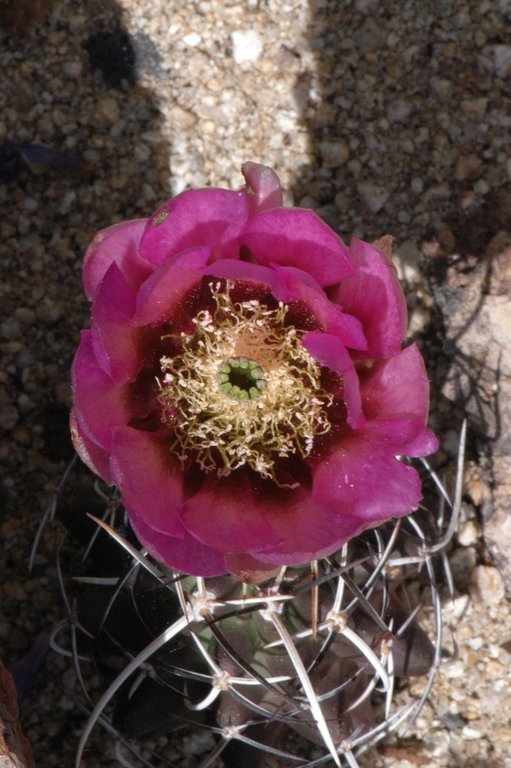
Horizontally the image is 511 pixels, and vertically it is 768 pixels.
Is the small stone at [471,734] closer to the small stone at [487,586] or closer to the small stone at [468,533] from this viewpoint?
the small stone at [487,586]

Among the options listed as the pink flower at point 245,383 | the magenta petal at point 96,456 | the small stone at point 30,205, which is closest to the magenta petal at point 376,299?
the pink flower at point 245,383

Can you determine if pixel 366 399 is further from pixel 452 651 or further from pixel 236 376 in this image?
pixel 452 651

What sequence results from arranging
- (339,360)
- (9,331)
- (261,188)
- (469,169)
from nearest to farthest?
(339,360)
(261,188)
(9,331)
(469,169)

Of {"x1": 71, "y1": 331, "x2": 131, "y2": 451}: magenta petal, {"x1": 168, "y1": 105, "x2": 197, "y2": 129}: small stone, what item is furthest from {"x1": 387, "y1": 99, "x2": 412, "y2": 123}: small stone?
{"x1": 71, "y1": 331, "x2": 131, "y2": 451}: magenta petal

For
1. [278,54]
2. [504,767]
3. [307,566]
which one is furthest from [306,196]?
[504,767]

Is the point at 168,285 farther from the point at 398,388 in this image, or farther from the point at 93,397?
the point at 398,388

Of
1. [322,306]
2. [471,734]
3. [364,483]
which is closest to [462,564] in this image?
[471,734]

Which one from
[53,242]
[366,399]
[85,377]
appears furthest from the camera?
[53,242]
